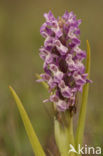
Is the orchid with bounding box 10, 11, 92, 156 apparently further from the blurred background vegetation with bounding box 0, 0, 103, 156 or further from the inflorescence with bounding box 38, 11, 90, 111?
the blurred background vegetation with bounding box 0, 0, 103, 156

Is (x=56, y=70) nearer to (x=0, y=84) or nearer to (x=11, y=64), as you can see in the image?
(x=0, y=84)

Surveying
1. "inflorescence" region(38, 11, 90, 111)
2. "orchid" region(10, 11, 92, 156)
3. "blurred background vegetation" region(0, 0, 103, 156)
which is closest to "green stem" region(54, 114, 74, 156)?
"orchid" region(10, 11, 92, 156)

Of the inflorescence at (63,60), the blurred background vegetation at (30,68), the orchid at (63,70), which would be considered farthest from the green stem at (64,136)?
the blurred background vegetation at (30,68)

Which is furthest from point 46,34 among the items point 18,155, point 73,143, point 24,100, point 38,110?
point 38,110

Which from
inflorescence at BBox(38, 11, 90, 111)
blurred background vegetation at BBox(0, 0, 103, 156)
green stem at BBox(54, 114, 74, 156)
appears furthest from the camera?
blurred background vegetation at BBox(0, 0, 103, 156)

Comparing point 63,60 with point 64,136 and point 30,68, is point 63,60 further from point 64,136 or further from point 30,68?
point 30,68
